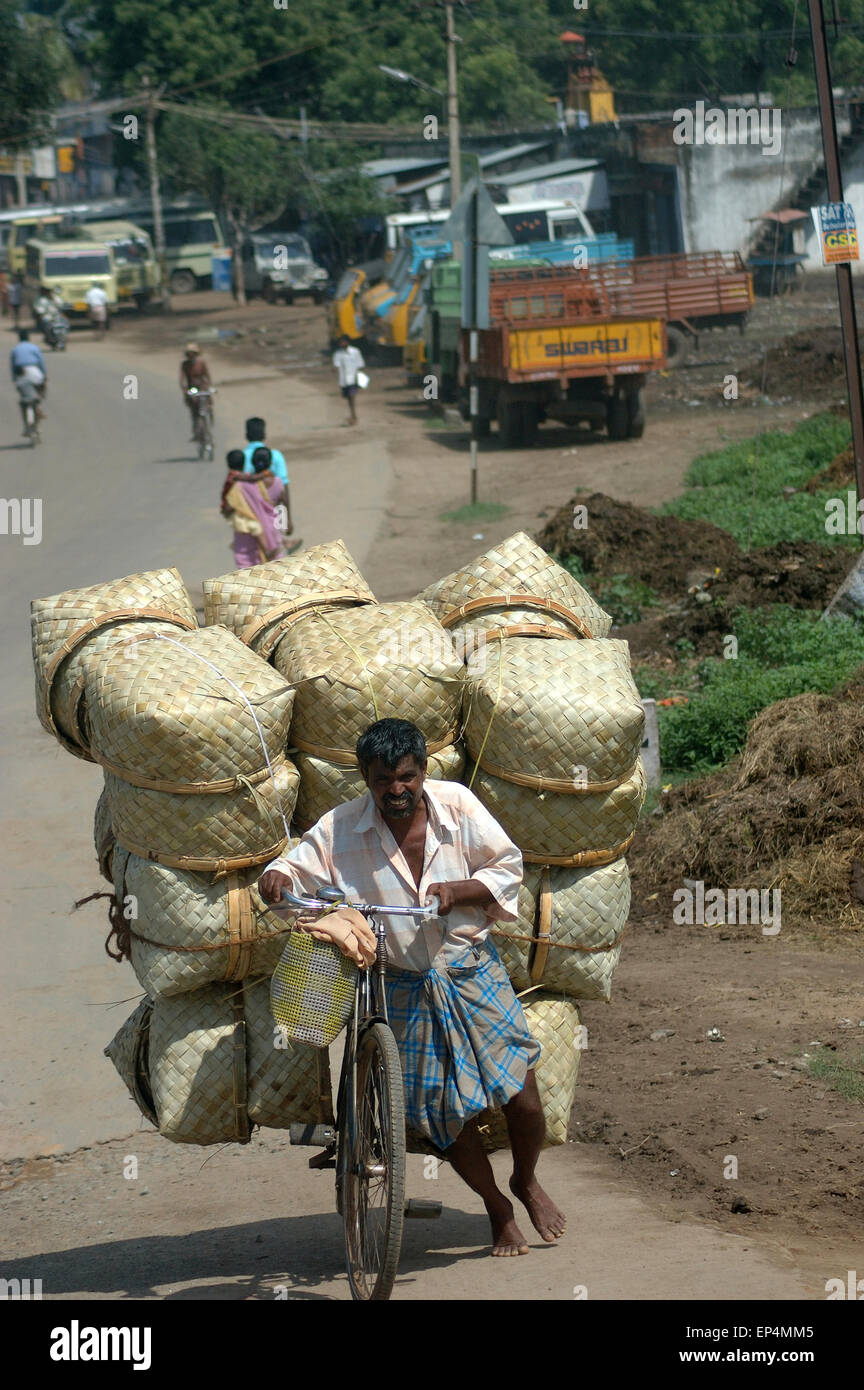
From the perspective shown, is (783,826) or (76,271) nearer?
(783,826)

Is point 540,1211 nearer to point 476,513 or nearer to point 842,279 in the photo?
point 842,279

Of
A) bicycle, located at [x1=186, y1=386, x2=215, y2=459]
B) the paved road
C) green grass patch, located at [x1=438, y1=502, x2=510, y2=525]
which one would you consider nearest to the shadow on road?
the paved road

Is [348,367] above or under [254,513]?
above

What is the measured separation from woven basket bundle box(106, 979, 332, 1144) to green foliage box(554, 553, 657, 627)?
7.52 m

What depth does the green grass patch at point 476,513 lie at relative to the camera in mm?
16562

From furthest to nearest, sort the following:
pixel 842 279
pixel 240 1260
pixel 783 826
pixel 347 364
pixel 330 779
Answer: pixel 347 364, pixel 842 279, pixel 783 826, pixel 240 1260, pixel 330 779

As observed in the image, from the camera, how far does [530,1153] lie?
13.3 ft

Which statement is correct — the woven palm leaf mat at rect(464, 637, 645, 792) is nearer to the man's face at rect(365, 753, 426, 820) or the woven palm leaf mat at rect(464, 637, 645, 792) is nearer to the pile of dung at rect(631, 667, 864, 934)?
the man's face at rect(365, 753, 426, 820)

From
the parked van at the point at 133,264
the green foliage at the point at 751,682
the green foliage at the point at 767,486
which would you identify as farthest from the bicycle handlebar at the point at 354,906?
the parked van at the point at 133,264

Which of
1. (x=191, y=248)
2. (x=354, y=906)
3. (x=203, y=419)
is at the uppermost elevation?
(x=191, y=248)

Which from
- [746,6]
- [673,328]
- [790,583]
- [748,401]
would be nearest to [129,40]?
[746,6]

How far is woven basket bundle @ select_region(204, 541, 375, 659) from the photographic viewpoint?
443 cm

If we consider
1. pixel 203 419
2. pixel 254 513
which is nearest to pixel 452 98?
pixel 203 419

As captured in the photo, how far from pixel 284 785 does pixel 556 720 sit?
2.34ft
